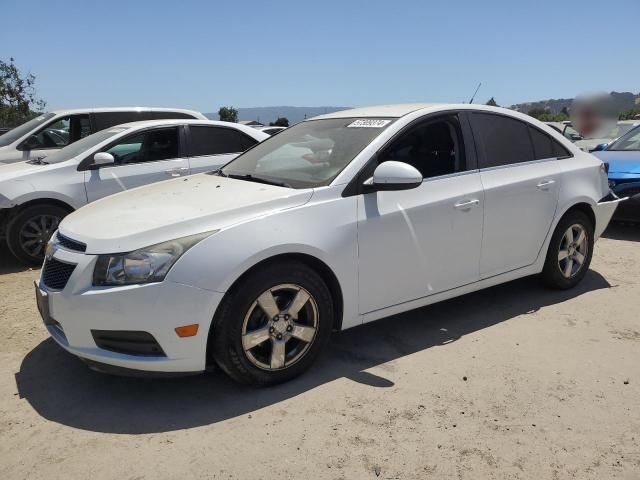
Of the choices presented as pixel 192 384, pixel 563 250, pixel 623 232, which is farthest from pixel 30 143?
pixel 623 232

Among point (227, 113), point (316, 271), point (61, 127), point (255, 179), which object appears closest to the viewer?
point (316, 271)

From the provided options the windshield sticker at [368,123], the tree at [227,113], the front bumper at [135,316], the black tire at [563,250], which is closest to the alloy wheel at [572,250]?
the black tire at [563,250]

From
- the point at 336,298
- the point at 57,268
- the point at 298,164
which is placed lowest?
the point at 336,298

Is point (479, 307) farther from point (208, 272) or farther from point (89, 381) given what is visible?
point (89, 381)

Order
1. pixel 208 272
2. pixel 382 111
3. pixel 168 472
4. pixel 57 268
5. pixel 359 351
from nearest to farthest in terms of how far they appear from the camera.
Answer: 1. pixel 168 472
2. pixel 208 272
3. pixel 57 268
4. pixel 359 351
5. pixel 382 111

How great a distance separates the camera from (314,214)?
3.27m

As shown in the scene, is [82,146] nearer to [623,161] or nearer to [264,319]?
[264,319]

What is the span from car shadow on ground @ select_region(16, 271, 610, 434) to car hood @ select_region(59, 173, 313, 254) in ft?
2.94

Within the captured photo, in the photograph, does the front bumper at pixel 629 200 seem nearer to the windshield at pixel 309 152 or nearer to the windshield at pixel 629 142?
the windshield at pixel 629 142

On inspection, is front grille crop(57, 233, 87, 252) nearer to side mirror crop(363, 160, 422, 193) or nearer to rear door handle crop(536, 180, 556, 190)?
side mirror crop(363, 160, 422, 193)

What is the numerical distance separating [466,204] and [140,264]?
7.37ft

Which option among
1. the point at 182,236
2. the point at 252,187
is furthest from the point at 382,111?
the point at 182,236

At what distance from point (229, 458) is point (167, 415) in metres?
0.56

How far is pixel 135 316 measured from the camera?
2.84 meters
